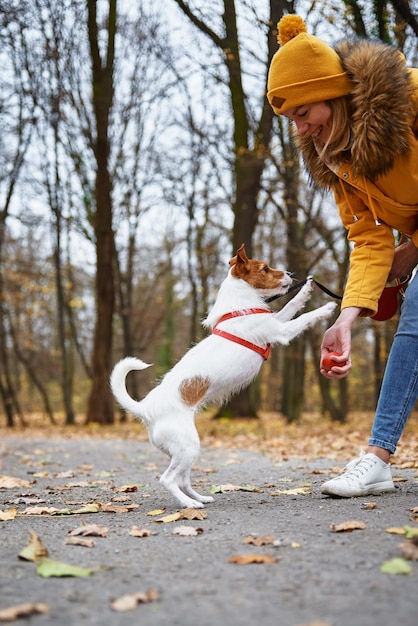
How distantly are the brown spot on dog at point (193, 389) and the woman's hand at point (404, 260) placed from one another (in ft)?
4.35

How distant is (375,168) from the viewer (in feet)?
10.7

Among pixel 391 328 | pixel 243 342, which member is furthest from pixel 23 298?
pixel 243 342

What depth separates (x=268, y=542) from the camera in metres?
2.65

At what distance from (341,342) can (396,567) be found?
55.0 inches

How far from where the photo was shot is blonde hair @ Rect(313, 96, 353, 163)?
11.0 feet

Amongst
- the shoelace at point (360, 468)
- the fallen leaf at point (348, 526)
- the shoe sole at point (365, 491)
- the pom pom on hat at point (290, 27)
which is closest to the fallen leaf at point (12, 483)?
the shoe sole at point (365, 491)

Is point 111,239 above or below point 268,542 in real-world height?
above

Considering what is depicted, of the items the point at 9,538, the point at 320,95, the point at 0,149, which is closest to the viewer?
the point at 9,538

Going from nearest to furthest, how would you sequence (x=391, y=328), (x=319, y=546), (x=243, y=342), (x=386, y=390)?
(x=319, y=546) → (x=386, y=390) → (x=243, y=342) → (x=391, y=328)

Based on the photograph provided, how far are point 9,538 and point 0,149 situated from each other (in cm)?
1538

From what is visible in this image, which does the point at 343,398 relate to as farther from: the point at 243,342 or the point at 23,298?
the point at 243,342

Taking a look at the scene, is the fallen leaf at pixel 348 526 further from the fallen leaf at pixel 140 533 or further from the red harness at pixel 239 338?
the red harness at pixel 239 338

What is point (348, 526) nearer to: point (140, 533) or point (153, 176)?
point (140, 533)

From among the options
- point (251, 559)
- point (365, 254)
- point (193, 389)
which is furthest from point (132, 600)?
point (365, 254)
